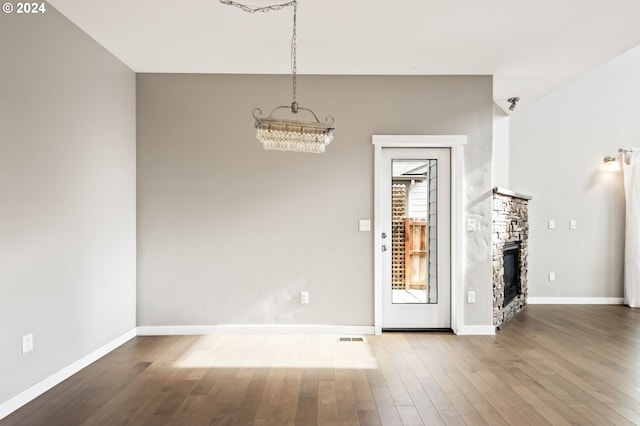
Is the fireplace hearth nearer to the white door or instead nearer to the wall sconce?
the white door

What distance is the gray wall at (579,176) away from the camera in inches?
236

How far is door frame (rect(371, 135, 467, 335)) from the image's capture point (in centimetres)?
449

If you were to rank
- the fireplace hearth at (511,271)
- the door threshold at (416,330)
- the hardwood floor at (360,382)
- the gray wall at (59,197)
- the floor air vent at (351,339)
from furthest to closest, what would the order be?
1. the fireplace hearth at (511,271)
2. the door threshold at (416,330)
3. the floor air vent at (351,339)
4. the gray wall at (59,197)
5. the hardwood floor at (360,382)

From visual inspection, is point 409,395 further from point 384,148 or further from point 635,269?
point 635,269

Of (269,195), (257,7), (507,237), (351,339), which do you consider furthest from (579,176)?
(257,7)

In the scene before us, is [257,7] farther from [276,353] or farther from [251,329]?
[251,329]

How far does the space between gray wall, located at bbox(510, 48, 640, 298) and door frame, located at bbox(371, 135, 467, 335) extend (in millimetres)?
2086

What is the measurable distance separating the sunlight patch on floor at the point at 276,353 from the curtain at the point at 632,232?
4174 millimetres

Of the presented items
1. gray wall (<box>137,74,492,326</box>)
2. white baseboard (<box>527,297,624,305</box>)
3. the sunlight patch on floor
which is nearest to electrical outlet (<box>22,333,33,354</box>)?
the sunlight patch on floor

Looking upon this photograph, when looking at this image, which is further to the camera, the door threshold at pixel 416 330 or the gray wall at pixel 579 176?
the gray wall at pixel 579 176

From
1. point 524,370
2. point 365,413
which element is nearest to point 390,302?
point 524,370

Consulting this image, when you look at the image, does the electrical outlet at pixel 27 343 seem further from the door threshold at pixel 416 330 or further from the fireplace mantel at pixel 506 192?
the fireplace mantel at pixel 506 192

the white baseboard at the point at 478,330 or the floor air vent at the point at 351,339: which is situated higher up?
the white baseboard at the point at 478,330

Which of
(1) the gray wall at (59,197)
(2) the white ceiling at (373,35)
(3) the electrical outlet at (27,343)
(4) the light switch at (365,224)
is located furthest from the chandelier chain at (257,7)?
(3) the electrical outlet at (27,343)
